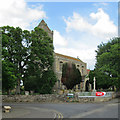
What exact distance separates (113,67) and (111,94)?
5057mm

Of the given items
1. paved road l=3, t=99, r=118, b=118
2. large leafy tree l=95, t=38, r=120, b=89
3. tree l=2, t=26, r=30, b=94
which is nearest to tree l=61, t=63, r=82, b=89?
large leafy tree l=95, t=38, r=120, b=89

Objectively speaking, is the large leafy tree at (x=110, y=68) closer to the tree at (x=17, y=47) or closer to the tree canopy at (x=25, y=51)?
the tree canopy at (x=25, y=51)

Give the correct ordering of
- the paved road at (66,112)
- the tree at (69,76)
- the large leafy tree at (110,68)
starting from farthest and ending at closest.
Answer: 1. the tree at (69,76)
2. the large leafy tree at (110,68)
3. the paved road at (66,112)

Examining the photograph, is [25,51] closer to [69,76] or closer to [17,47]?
[17,47]

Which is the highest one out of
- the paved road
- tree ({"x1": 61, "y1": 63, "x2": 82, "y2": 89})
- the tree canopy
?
the tree canopy

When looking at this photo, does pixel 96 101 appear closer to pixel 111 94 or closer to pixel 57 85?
pixel 111 94

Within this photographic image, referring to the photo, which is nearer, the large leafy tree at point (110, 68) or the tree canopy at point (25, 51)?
the tree canopy at point (25, 51)

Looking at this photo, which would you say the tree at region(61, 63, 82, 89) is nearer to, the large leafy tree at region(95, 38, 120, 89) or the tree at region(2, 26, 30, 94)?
the large leafy tree at region(95, 38, 120, 89)

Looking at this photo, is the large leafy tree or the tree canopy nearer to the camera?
the tree canopy

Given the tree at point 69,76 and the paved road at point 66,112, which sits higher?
the tree at point 69,76

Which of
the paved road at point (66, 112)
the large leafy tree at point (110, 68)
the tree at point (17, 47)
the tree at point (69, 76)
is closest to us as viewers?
the paved road at point (66, 112)

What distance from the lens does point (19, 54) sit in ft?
103

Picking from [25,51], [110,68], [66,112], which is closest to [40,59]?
[25,51]

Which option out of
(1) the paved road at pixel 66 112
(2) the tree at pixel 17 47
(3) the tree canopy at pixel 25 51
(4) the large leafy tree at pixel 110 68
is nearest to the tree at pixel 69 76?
(4) the large leafy tree at pixel 110 68
